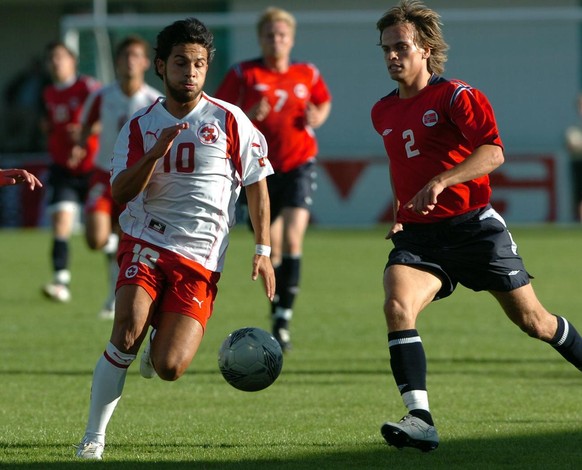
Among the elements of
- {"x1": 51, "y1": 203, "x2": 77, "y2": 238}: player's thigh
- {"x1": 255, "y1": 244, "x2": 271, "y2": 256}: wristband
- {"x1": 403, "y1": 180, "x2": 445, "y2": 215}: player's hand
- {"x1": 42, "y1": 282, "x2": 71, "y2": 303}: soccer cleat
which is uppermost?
{"x1": 403, "y1": 180, "x2": 445, "y2": 215}: player's hand

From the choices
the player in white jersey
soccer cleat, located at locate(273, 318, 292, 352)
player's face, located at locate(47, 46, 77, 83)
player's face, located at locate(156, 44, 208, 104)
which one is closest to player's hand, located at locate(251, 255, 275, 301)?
the player in white jersey

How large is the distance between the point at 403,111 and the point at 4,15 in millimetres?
29260

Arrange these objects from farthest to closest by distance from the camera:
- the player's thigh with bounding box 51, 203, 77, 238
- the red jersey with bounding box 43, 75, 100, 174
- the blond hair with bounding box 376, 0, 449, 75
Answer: the red jersey with bounding box 43, 75, 100, 174 < the player's thigh with bounding box 51, 203, 77, 238 < the blond hair with bounding box 376, 0, 449, 75

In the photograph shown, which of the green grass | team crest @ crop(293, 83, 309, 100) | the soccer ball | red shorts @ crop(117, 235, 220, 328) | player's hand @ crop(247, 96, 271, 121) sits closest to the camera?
the green grass

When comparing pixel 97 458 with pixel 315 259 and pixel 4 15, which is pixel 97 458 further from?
pixel 4 15

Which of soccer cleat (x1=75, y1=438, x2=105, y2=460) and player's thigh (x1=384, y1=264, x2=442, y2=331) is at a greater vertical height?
player's thigh (x1=384, y1=264, x2=442, y2=331)

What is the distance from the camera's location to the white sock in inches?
229

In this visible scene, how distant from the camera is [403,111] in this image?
6.46 metres

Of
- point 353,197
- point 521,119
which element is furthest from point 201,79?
point 521,119

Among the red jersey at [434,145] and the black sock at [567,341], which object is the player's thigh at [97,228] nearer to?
the red jersey at [434,145]

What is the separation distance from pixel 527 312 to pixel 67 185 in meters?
8.14

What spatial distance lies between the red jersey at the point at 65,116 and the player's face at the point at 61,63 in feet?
0.58

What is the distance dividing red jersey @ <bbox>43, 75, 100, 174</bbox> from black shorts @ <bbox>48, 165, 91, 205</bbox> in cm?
6

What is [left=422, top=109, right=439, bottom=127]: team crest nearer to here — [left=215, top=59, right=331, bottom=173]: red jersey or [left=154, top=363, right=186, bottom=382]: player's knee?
[left=154, top=363, right=186, bottom=382]: player's knee
